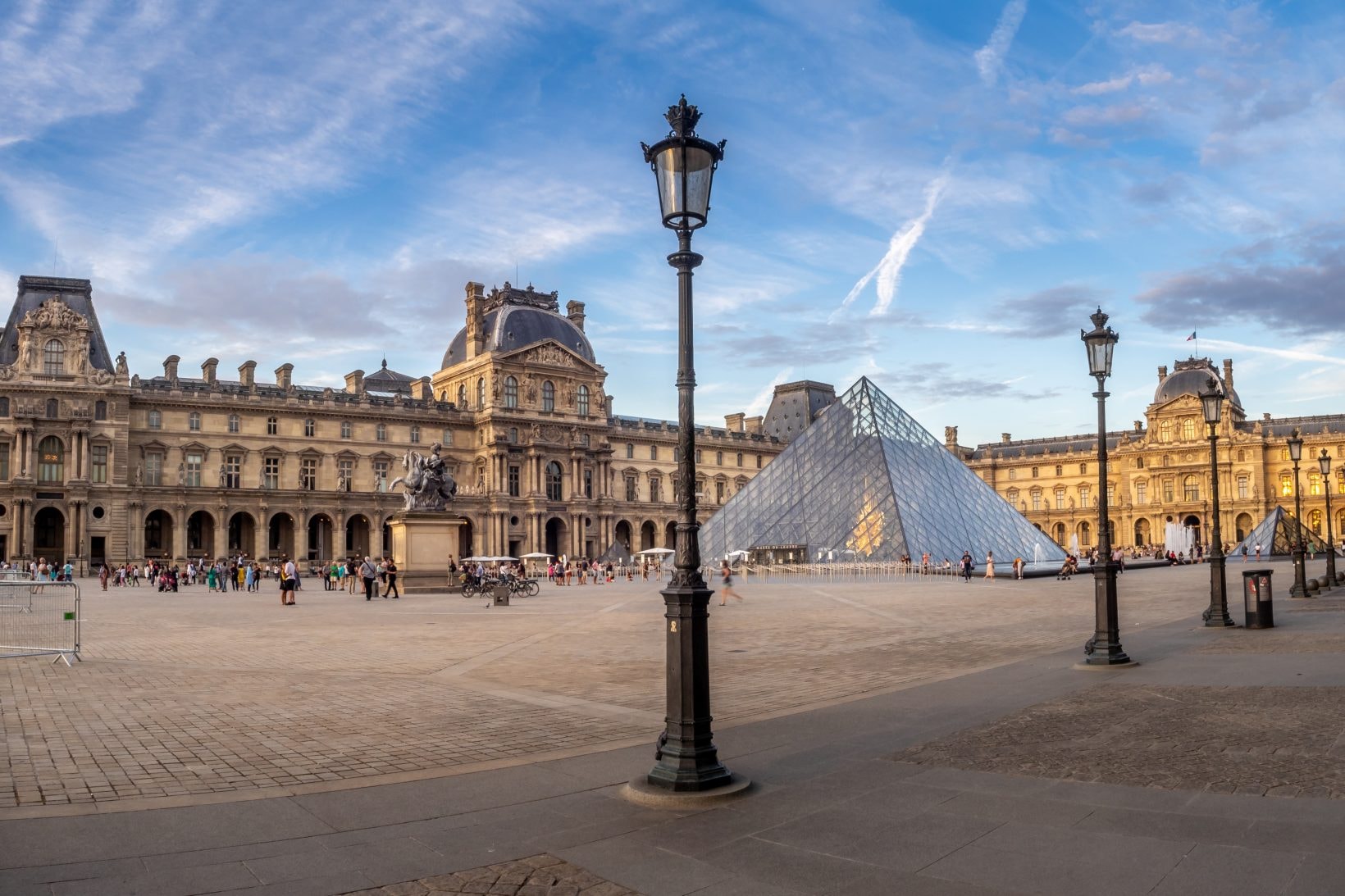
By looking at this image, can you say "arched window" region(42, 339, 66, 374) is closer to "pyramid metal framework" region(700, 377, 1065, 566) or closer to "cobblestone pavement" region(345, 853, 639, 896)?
"pyramid metal framework" region(700, 377, 1065, 566)

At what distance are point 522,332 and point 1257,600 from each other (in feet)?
204

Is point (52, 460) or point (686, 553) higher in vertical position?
point (52, 460)

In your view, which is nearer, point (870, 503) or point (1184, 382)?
point (870, 503)

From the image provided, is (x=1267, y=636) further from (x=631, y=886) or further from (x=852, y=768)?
(x=631, y=886)

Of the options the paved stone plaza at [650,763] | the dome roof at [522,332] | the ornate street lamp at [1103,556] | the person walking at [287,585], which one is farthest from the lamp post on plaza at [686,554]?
the dome roof at [522,332]

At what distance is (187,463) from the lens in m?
62.5

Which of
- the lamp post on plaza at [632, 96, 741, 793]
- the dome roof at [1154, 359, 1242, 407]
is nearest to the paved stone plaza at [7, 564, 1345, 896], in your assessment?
the lamp post on plaza at [632, 96, 741, 793]

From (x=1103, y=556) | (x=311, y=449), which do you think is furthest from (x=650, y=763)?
(x=311, y=449)

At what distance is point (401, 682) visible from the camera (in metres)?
11.4

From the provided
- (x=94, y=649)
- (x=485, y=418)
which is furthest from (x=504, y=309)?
(x=94, y=649)

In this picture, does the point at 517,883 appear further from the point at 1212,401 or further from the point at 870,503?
the point at 870,503

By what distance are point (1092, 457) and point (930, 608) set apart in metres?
88.2

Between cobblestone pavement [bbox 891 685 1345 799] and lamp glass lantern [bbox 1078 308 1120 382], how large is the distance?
16.7 feet

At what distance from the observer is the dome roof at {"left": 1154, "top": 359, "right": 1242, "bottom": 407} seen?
95750 millimetres
